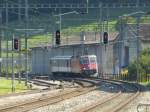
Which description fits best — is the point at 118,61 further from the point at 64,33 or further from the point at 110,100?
the point at 110,100

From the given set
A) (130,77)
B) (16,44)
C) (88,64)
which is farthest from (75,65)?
(16,44)

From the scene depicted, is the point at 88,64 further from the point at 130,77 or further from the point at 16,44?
the point at 16,44

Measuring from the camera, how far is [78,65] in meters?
82.3


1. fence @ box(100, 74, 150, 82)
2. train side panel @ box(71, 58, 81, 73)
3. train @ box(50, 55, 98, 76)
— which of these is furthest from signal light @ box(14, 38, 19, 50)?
train side panel @ box(71, 58, 81, 73)

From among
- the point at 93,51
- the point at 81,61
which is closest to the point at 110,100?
the point at 81,61

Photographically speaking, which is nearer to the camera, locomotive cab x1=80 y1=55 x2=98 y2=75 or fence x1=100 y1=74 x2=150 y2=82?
fence x1=100 y1=74 x2=150 y2=82

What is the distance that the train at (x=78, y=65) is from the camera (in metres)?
81.8

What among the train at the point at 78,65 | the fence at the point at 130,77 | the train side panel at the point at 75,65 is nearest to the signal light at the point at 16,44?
the fence at the point at 130,77

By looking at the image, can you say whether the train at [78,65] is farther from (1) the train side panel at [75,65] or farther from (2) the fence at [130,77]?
(2) the fence at [130,77]

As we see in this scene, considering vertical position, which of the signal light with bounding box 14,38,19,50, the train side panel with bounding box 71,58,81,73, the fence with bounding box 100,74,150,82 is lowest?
the fence with bounding box 100,74,150,82

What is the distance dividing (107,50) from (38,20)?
1371cm

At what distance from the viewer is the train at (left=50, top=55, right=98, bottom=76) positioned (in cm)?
8181

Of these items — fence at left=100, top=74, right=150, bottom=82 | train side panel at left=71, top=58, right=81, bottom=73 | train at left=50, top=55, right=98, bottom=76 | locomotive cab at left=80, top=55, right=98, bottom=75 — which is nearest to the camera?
fence at left=100, top=74, right=150, bottom=82

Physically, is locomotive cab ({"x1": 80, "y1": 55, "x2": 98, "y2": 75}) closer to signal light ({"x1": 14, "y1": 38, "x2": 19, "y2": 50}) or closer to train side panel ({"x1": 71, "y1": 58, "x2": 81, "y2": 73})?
train side panel ({"x1": 71, "y1": 58, "x2": 81, "y2": 73})
